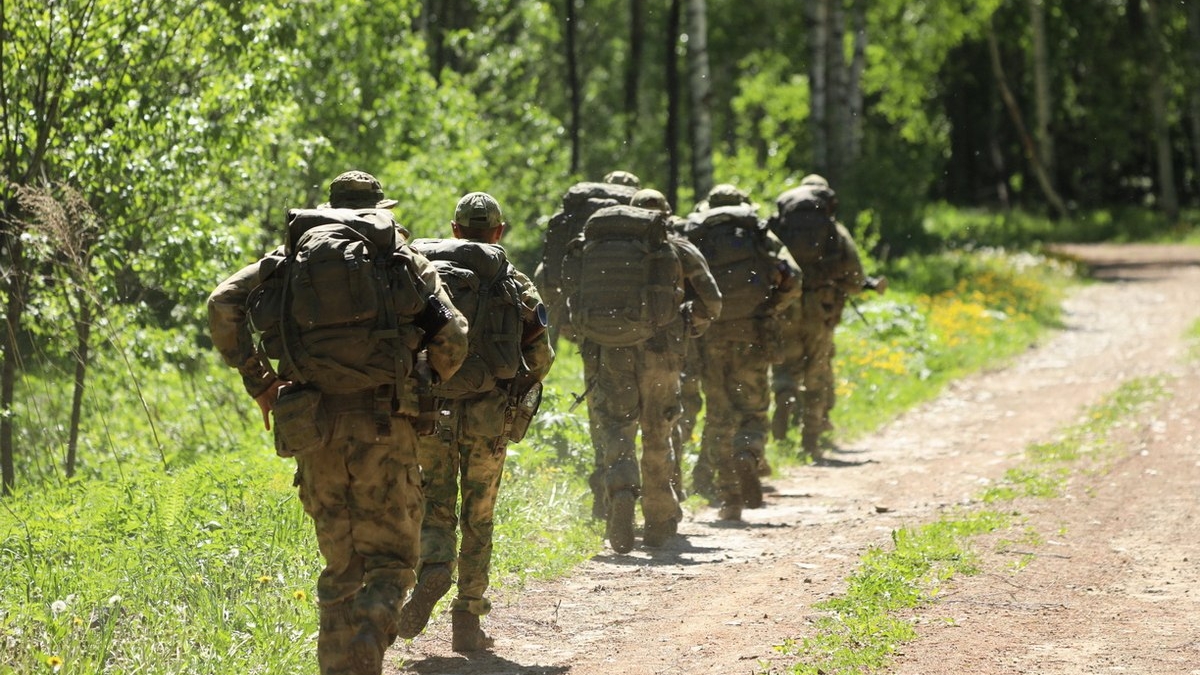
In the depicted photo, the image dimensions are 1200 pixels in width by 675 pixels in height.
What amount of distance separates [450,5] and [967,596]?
28413 mm

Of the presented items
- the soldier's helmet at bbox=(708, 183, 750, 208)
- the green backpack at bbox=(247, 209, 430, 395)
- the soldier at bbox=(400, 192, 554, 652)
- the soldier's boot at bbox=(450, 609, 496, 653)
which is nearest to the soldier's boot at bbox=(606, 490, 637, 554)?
the soldier at bbox=(400, 192, 554, 652)

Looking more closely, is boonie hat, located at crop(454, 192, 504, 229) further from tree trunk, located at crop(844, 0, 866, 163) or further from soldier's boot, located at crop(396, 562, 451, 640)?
tree trunk, located at crop(844, 0, 866, 163)

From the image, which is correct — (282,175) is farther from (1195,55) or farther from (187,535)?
(1195,55)

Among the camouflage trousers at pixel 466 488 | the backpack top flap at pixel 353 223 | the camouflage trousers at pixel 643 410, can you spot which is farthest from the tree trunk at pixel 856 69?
the backpack top flap at pixel 353 223

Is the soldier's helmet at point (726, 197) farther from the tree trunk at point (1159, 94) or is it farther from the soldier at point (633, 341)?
the tree trunk at point (1159, 94)

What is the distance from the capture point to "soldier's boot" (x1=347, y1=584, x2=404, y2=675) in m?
6.31

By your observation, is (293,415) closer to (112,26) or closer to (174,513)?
(174,513)

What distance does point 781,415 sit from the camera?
14844 millimetres

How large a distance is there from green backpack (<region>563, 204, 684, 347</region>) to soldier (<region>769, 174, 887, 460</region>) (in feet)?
13.8

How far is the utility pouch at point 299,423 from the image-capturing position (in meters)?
6.28

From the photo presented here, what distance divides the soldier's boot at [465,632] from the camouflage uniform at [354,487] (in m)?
1.06

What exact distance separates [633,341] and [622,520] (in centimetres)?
115

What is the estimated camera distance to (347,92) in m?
19.2

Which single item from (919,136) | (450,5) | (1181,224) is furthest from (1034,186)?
(450,5)
